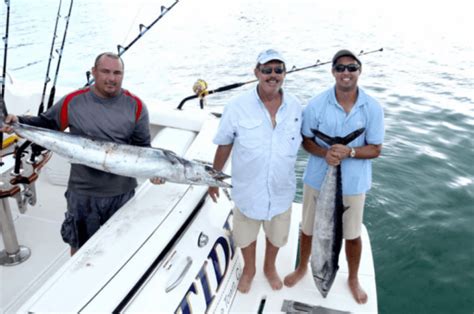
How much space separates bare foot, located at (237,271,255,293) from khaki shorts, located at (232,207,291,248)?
0.31m

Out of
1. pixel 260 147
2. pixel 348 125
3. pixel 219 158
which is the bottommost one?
pixel 219 158

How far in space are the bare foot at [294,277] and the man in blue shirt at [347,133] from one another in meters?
0.50

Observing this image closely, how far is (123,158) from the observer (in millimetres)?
2061

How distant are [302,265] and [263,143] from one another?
117 cm

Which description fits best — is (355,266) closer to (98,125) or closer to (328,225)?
(328,225)

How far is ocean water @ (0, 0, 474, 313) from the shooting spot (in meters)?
3.88

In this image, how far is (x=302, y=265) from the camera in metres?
2.92

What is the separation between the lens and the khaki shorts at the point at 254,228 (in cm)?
258

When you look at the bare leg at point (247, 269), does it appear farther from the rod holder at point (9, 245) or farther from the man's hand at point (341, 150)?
the rod holder at point (9, 245)

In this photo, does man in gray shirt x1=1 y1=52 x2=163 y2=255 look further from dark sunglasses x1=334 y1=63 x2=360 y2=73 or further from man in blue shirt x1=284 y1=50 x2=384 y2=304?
dark sunglasses x1=334 y1=63 x2=360 y2=73

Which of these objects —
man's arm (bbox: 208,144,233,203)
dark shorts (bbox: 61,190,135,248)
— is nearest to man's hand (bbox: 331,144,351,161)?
man's arm (bbox: 208,144,233,203)

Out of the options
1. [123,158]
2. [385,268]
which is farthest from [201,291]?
[385,268]

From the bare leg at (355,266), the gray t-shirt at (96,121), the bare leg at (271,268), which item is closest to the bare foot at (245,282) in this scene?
the bare leg at (271,268)

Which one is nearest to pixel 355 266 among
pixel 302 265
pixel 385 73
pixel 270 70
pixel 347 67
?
pixel 302 265
